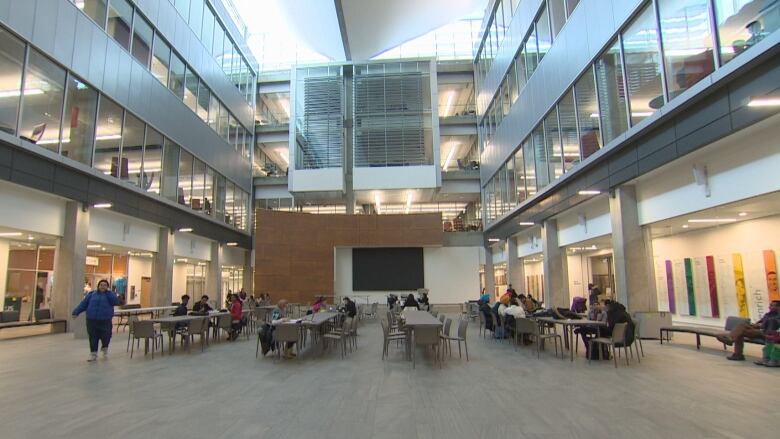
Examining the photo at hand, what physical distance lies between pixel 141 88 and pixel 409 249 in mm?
15191

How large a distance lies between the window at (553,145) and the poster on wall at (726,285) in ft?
14.9

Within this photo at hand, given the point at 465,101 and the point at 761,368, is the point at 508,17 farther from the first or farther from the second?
the point at 761,368

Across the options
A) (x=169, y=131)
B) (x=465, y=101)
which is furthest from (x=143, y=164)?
(x=465, y=101)

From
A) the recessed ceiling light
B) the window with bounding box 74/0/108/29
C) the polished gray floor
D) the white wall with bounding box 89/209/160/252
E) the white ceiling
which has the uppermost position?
the white ceiling

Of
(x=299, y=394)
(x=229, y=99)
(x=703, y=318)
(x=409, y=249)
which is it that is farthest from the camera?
(x=409, y=249)

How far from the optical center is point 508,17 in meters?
18.4

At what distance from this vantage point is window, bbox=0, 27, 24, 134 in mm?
9734

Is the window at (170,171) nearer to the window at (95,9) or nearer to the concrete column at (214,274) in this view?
the window at (95,9)

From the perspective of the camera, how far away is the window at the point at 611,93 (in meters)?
9.91

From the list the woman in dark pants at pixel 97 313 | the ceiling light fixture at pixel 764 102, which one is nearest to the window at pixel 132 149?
the woman in dark pants at pixel 97 313

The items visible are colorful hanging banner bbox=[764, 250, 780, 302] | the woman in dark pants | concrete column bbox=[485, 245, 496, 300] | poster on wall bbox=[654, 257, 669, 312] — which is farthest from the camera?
concrete column bbox=[485, 245, 496, 300]

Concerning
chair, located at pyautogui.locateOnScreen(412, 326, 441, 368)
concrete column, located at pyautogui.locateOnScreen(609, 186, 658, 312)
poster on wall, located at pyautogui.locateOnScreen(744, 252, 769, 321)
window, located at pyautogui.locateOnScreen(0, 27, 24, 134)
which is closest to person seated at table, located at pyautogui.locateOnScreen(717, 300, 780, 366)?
concrete column, located at pyautogui.locateOnScreen(609, 186, 658, 312)

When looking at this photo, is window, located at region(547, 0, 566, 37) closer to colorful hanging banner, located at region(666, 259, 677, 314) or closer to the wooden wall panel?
colorful hanging banner, located at region(666, 259, 677, 314)

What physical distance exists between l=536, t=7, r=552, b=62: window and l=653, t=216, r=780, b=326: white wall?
22.3 feet
